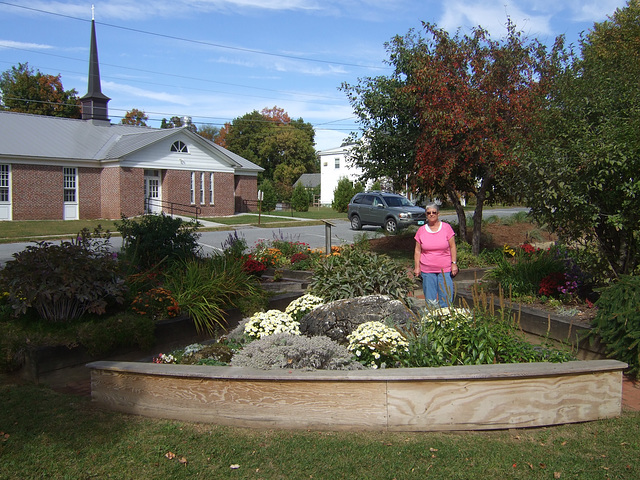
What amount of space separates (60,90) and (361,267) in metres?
51.5

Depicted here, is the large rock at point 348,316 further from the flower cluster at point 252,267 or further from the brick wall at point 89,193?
the brick wall at point 89,193

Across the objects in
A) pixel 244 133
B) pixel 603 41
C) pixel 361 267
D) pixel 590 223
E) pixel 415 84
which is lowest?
pixel 361 267

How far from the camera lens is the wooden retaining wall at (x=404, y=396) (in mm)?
3855

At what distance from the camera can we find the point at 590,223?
5.99 m

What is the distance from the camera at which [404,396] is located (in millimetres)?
3855

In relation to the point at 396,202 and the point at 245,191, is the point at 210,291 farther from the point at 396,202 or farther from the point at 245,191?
the point at 245,191

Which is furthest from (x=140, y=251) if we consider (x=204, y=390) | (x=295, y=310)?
(x=204, y=390)

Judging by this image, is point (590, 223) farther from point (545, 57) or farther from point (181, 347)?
point (545, 57)

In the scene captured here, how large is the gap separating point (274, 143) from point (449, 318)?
200 ft

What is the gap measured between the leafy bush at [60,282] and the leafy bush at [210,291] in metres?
0.80

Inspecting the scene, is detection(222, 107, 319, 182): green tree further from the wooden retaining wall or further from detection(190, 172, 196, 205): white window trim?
the wooden retaining wall

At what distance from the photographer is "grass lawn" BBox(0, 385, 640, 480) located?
3.38 metres

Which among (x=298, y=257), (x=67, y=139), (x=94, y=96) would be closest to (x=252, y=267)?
(x=298, y=257)

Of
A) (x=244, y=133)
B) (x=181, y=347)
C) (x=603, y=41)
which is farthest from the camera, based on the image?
(x=244, y=133)
